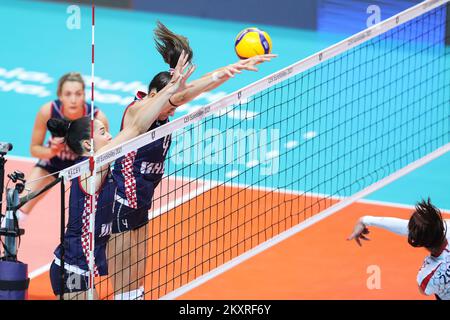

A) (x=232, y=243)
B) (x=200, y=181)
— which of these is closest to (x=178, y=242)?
(x=232, y=243)

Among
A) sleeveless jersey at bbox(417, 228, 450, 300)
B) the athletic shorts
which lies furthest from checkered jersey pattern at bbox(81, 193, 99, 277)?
sleeveless jersey at bbox(417, 228, 450, 300)

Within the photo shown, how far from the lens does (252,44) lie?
427 inches

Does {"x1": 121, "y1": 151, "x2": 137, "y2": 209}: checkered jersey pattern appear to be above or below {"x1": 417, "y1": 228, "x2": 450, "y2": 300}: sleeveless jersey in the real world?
above

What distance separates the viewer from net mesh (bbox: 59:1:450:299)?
38.3ft

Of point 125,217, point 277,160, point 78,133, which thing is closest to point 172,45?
Result: point 78,133

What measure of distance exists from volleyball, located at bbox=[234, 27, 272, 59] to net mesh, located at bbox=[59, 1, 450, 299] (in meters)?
0.42

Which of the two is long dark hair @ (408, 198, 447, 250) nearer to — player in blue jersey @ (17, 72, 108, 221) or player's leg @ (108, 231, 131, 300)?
player's leg @ (108, 231, 131, 300)

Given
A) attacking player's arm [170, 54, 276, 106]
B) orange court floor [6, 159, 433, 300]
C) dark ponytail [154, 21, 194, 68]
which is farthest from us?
orange court floor [6, 159, 433, 300]

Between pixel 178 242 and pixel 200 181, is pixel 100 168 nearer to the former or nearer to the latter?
pixel 178 242

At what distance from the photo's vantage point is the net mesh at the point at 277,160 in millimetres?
11672

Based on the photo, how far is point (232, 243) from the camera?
12680 mm

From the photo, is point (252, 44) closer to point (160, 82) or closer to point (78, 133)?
point (160, 82)

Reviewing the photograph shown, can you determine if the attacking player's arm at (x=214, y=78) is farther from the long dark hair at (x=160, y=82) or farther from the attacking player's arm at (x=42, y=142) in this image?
the attacking player's arm at (x=42, y=142)

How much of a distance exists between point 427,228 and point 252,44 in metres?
2.85
